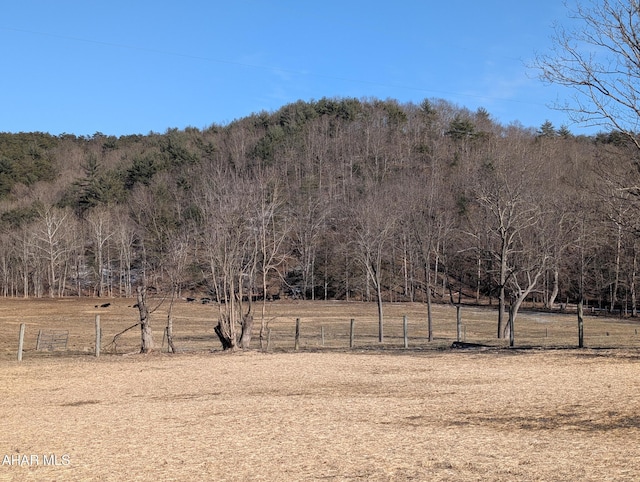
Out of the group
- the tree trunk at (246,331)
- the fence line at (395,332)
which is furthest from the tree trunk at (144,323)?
the fence line at (395,332)

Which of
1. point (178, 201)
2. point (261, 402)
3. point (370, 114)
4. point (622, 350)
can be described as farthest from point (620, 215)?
point (370, 114)

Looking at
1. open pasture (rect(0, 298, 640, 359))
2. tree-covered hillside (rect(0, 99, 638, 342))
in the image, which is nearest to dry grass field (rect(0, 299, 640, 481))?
open pasture (rect(0, 298, 640, 359))

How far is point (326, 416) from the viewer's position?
11.1 metres

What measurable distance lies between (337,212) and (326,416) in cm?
7325

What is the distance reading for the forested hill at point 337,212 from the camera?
135 ft

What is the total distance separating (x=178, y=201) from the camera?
71.4 m

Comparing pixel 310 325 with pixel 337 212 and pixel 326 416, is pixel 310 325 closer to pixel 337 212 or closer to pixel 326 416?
pixel 326 416

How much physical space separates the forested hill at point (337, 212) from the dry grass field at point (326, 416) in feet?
31.3

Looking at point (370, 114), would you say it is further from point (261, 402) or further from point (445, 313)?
point (261, 402)

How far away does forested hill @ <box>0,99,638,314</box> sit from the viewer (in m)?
41.2

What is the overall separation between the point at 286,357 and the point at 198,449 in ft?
44.7

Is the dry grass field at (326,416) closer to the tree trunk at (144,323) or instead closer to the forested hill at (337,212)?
the tree trunk at (144,323)

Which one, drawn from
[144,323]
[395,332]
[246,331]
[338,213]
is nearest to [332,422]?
[144,323]

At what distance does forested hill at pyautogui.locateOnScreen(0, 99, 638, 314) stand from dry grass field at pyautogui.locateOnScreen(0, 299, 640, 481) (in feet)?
31.3
